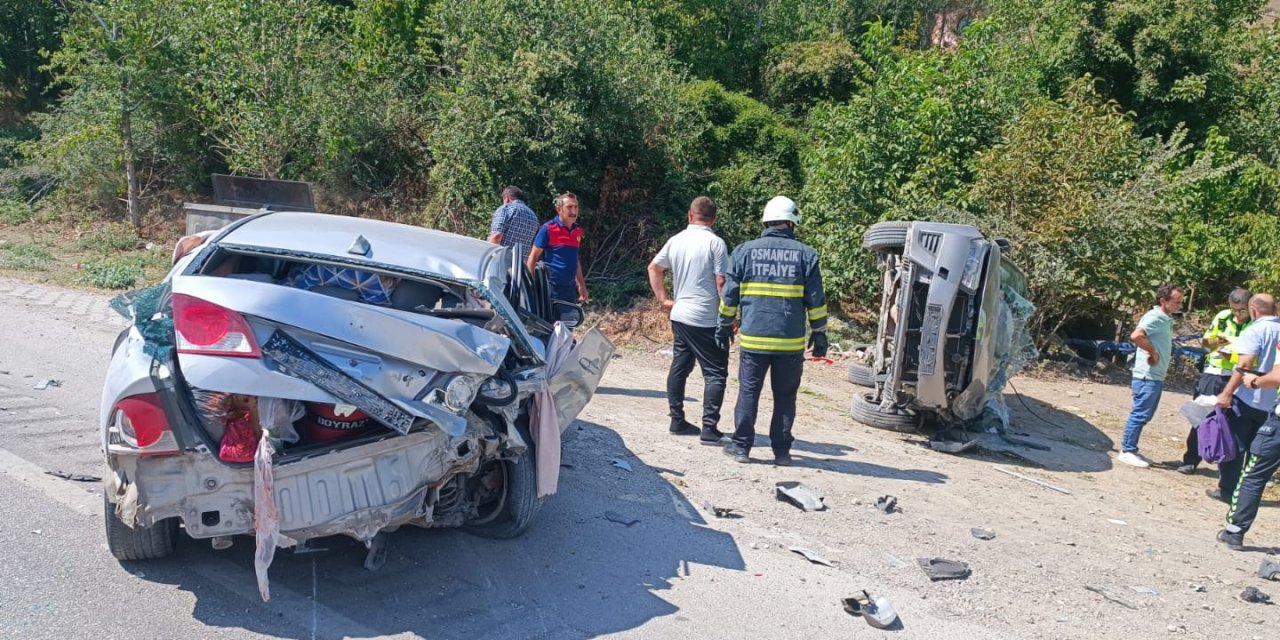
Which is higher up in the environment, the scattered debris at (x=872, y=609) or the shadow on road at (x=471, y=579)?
the scattered debris at (x=872, y=609)

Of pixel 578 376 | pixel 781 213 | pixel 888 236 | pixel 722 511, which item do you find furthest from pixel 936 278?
pixel 578 376

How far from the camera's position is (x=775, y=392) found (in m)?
6.55

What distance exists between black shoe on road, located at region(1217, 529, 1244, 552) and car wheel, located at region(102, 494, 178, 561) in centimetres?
607

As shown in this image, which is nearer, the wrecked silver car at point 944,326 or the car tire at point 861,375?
the wrecked silver car at point 944,326

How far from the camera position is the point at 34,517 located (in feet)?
15.4

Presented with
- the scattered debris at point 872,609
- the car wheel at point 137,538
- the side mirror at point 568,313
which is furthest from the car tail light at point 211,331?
the scattered debris at point 872,609

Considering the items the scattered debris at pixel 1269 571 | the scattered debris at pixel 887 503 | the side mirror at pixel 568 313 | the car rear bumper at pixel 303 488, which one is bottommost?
the scattered debris at pixel 887 503

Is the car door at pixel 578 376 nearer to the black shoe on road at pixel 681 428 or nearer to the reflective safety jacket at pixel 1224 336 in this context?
the black shoe on road at pixel 681 428

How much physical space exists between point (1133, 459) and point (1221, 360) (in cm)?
108

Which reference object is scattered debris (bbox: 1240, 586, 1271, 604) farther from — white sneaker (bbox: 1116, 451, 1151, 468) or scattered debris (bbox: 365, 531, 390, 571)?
scattered debris (bbox: 365, 531, 390, 571)

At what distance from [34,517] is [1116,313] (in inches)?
471

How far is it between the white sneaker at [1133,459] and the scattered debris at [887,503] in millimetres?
3106

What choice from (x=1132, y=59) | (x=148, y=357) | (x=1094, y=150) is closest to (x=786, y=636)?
(x=148, y=357)

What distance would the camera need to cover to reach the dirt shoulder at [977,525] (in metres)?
4.68
